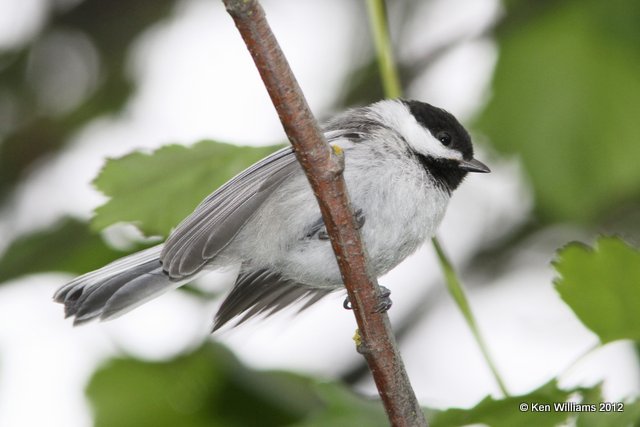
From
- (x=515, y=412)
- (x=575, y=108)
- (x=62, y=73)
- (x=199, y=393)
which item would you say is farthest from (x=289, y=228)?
(x=62, y=73)

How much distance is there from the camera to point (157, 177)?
1.87m

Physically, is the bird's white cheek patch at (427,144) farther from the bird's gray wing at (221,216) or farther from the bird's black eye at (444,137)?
the bird's gray wing at (221,216)

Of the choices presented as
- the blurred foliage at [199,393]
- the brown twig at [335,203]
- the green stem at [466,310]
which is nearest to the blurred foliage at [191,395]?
the blurred foliage at [199,393]

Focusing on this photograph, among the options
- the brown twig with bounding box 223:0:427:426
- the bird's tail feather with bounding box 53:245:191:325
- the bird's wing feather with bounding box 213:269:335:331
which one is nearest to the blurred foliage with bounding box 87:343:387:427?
the bird's wing feather with bounding box 213:269:335:331

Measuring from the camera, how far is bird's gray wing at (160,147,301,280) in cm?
186

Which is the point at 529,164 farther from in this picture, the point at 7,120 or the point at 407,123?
the point at 7,120

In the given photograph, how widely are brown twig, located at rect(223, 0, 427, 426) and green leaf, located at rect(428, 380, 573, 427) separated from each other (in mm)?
73

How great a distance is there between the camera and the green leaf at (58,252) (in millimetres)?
2555

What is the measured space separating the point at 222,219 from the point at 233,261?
1.21 feet

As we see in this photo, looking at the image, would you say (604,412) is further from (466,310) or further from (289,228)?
(289,228)

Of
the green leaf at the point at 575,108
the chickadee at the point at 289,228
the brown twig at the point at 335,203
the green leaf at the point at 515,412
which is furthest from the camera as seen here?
the green leaf at the point at 575,108

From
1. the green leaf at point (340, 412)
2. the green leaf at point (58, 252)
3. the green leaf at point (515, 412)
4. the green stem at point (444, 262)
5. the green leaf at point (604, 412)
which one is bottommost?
the green leaf at point (604, 412)

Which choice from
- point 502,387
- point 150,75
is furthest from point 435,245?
point 150,75

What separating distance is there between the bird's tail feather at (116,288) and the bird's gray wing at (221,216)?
0.20 m
